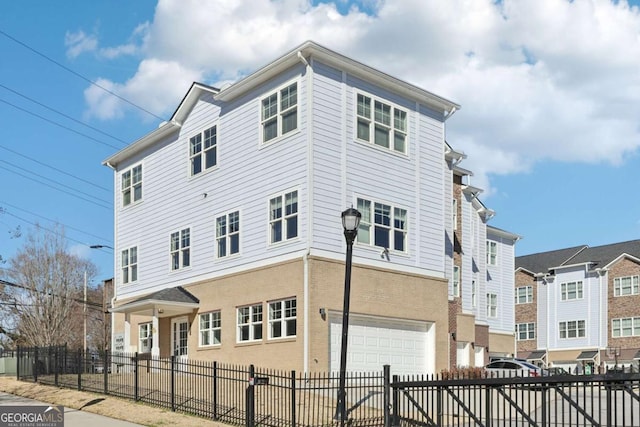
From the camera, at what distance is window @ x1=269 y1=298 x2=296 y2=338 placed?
25.6m

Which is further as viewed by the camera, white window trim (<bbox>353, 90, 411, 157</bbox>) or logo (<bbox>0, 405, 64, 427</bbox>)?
white window trim (<bbox>353, 90, 411, 157</bbox>)

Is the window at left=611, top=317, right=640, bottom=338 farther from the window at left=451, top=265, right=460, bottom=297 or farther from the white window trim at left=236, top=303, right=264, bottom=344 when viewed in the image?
the white window trim at left=236, top=303, right=264, bottom=344

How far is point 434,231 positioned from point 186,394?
41.6 feet

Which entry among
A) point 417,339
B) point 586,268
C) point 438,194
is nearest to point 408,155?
point 438,194

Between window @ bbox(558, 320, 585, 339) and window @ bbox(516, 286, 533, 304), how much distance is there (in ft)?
13.7

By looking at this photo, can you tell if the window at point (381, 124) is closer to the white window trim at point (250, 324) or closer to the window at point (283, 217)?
the window at point (283, 217)

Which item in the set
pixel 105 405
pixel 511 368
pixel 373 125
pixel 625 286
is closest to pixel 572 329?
pixel 625 286

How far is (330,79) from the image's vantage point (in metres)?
26.7

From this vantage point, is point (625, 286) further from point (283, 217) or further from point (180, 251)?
point (283, 217)

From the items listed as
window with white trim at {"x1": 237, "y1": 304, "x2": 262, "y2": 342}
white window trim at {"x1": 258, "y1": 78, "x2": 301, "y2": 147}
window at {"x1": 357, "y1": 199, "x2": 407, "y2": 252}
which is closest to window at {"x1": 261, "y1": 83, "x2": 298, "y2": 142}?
white window trim at {"x1": 258, "y1": 78, "x2": 301, "y2": 147}

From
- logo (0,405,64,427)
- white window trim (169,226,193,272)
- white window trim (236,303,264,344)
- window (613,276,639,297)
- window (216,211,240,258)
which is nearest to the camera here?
logo (0,405,64,427)

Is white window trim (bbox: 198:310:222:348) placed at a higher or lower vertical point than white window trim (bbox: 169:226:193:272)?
lower

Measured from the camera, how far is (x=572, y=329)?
6344 cm

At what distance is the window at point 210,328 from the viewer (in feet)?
96.9
